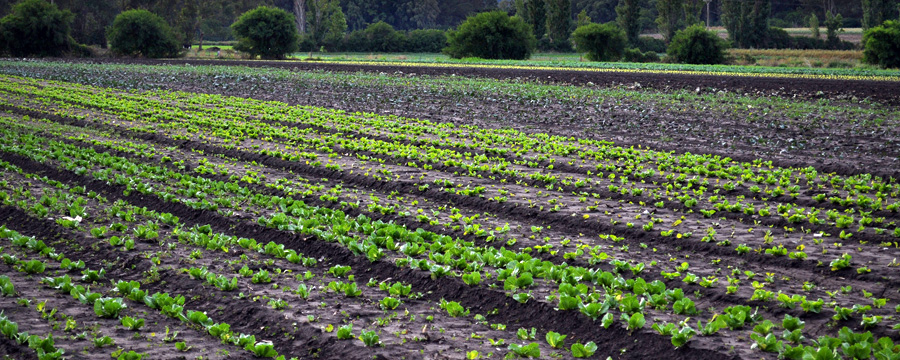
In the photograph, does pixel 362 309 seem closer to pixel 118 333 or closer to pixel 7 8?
pixel 118 333

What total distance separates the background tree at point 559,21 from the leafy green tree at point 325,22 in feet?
66.4

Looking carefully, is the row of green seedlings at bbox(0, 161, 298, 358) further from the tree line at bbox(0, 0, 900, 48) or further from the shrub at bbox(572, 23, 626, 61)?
the tree line at bbox(0, 0, 900, 48)

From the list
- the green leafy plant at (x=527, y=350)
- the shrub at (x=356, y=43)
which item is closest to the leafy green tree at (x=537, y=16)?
the shrub at (x=356, y=43)

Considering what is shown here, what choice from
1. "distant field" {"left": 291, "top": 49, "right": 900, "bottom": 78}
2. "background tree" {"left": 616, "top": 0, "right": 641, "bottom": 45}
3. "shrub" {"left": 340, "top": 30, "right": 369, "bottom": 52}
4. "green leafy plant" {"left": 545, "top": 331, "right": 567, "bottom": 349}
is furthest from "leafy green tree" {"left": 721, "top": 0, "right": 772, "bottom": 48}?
"green leafy plant" {"left": 545, "top": 331, "right": 567, "bottom": 349}

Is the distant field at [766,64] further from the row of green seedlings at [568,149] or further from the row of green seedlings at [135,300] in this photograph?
the row of green seedlings at [135,300]

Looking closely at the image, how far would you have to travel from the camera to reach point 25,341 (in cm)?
526

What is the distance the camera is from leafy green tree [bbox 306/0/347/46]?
242 feet

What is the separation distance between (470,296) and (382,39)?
230ft

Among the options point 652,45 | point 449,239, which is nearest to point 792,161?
point 449,239

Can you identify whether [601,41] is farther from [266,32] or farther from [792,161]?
[792,161]

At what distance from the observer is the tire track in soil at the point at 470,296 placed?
564cm

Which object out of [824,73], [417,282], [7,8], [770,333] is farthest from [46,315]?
[7,8]

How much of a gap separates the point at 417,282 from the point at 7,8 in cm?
8418

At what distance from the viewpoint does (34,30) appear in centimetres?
5741
